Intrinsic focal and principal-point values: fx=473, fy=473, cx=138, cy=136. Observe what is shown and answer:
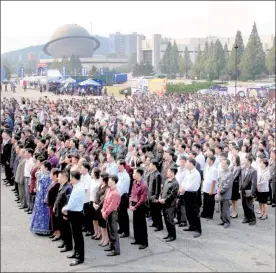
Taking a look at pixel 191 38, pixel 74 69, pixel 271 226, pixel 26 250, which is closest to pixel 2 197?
pixel 26 250

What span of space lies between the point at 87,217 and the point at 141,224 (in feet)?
3.70

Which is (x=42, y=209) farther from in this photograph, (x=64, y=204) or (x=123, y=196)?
(x=123, y=196)

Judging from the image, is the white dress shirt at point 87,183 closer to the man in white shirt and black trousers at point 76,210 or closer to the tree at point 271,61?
the man in white shirt and black trousers at point 76,210

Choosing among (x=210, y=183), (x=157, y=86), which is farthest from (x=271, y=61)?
(x=210, y=183)

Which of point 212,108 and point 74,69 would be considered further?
point 74,69

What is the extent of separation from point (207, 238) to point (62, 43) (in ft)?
451

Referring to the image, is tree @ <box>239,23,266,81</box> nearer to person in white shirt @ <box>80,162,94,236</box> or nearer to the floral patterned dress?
person in white shirt @ <box>80,162,94,236</box>

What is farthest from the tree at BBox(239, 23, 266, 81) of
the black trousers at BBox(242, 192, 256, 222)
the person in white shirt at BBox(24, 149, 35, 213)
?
the person in white shirt at BBox(24, 149, 35, 213)

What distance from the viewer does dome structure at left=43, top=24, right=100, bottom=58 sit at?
139m

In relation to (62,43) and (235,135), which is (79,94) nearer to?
(235,135)

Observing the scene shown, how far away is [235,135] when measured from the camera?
46.7ft

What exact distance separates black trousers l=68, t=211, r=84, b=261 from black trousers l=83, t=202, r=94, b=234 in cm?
107

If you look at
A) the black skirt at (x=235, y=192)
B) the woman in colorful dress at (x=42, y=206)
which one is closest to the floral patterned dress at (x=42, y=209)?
the woman in colorful dress at (x=42, y=206)

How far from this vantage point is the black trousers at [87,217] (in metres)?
8.16
